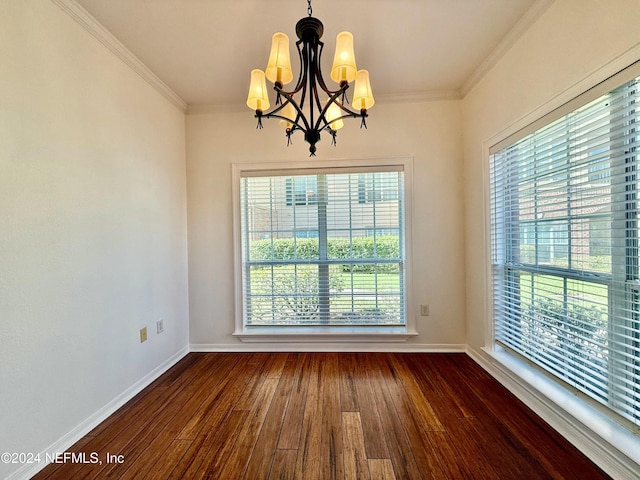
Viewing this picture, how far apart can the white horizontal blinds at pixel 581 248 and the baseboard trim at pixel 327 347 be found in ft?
2.43

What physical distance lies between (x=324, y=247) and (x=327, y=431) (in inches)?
64.4

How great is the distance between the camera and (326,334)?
272 cm

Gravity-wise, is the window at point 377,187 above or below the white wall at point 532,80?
below

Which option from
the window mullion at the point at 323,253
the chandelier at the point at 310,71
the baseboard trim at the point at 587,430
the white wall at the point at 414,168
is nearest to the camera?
the baseboard trim at the point at 587,430

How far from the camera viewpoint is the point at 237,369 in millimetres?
2418

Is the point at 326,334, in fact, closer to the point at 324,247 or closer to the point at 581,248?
the point at 324,247

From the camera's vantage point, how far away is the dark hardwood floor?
1.35 m

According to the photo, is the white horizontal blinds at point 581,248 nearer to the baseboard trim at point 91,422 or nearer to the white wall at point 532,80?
the white wall at point 532,80

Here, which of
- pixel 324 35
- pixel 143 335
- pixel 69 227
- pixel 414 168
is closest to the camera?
pixel 69 227

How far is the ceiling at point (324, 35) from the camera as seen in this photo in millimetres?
1649

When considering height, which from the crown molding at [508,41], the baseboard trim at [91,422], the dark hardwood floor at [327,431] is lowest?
the dark hardwood floor at [327,431]

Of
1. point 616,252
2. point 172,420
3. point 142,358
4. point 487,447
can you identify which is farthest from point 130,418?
point 616,252

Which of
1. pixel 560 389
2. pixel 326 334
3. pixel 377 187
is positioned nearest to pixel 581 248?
pixel 560 389

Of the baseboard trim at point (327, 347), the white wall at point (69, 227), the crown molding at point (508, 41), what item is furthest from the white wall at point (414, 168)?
the white wall at point (69, 227)
